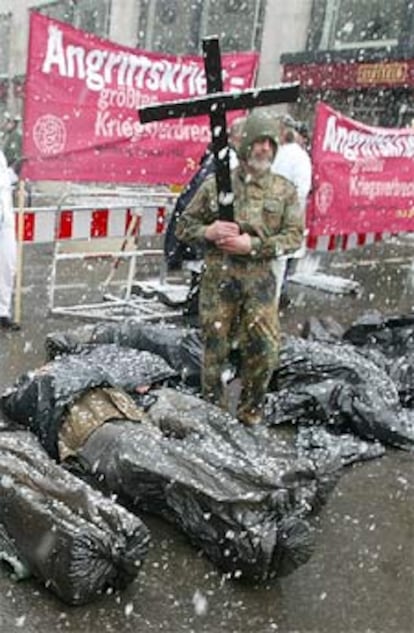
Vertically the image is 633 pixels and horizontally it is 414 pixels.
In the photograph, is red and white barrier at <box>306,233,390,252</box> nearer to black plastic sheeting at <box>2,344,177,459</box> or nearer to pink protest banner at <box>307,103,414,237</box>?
pink protest banner at <box>307,103,414,237</box>

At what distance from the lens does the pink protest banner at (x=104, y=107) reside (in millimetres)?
6203

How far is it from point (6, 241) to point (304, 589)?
12.7 feet

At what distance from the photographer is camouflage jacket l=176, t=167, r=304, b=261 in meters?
4.50

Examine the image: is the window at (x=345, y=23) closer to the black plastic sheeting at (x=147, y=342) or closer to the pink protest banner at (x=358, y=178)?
the pink protest banner at (x=358, y=178)

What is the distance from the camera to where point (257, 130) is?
14.2 ft

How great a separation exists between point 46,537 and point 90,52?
4500 millimetres

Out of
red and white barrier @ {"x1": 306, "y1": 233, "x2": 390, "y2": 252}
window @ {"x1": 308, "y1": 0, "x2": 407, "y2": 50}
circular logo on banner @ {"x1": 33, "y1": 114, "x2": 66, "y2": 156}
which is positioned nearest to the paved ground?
circular logo on banner @ {"x1": 33, "y1": 114, "x2": 66, "y2": 156}

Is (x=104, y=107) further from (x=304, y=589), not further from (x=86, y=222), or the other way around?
(x=304, y=589)

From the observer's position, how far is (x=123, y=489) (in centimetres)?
365

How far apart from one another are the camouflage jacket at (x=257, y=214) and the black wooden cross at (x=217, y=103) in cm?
29

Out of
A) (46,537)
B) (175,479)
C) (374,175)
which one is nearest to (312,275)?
(374,175)

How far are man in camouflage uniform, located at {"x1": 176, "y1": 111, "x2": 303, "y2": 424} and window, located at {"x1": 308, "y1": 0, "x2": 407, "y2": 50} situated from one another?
1548cm

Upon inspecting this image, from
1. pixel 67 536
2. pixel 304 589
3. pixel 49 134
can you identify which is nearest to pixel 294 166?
pixel 49 134

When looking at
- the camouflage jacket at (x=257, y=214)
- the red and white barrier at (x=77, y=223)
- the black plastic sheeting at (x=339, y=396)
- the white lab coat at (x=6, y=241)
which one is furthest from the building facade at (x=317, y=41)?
the camouflage jacket at (x=257, y=214)
